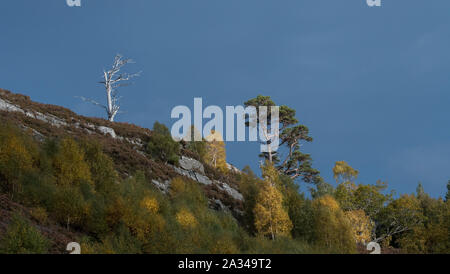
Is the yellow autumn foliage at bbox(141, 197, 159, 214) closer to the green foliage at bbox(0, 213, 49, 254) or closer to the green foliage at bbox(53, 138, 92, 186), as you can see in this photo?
the green foliage at bbox(53, 138, 92, 186)

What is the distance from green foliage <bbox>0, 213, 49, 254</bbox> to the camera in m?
14.1

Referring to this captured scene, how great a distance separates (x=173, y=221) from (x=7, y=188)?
869 cm

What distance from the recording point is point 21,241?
562 inches

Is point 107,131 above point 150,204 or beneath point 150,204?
above

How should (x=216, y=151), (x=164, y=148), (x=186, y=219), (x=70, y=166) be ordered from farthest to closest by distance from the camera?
(x=216, y=151) → (x=164, y=148) → (x=186, y=219) → (x=70, y=166)

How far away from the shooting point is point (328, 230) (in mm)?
28562

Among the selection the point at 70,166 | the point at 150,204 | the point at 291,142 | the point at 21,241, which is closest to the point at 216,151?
the point at 291,142

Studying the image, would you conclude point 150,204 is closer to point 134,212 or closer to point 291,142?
point 134,212

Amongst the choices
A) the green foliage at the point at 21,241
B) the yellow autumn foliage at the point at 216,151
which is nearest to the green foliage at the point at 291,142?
the yellow autumn foliage at the point at 216,151

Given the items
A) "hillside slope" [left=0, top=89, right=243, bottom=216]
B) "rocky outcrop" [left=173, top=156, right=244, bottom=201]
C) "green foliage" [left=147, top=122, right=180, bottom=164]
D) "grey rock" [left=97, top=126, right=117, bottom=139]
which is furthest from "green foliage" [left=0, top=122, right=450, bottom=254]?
"grey rock" [left=97, top=126, right=117, bottom=139]

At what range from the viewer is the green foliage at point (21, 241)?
14078mm

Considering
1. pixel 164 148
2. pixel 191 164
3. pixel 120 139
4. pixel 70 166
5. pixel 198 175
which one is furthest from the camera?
pixel 191 164

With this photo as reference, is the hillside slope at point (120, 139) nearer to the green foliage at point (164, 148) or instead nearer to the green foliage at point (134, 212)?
the green foliage at point (164, 148)

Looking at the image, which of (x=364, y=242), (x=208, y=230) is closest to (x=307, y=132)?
(x=364, y=242)
